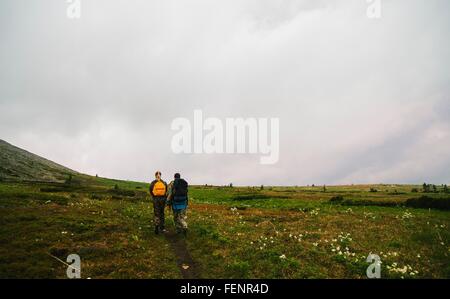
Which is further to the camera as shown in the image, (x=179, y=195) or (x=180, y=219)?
(x=180, y=219)

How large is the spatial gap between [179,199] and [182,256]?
16.9ft

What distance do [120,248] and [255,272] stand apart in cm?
785

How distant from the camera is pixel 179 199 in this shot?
22656mm

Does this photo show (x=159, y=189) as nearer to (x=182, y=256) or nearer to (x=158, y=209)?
(x=158, y=209)

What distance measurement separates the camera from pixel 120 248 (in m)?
18.6

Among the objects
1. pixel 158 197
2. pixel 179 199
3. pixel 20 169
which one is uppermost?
pixel 20 169

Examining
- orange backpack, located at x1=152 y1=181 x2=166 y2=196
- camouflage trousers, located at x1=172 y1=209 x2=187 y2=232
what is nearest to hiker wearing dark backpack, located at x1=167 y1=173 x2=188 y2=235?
camouflage trousers, located at x1=172 y1=209 x2=187 y2=232

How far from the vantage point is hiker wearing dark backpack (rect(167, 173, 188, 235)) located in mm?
22656

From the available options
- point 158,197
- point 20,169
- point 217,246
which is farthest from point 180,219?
point 20,169

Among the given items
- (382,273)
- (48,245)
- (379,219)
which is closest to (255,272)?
(382,273)

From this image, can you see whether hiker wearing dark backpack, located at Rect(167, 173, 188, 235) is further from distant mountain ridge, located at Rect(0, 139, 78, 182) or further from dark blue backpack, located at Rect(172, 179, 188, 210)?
distant mountain ridge, located at Rect(0, 139, 78, 182)

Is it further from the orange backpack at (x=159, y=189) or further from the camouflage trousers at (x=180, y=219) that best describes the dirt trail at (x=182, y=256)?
the orange backpack at (x=159, y=189)

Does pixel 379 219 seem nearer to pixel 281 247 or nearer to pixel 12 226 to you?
pixel 281 247
